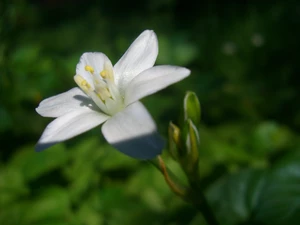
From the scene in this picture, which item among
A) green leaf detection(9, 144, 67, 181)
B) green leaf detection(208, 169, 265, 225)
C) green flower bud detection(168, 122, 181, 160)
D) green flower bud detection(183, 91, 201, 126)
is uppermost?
green flower bud detection(183, 91, 201, 126)

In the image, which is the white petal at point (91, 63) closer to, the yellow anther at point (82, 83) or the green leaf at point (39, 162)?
the yellow anther at point (82, 83)

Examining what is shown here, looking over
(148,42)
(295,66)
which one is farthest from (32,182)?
(295,66)

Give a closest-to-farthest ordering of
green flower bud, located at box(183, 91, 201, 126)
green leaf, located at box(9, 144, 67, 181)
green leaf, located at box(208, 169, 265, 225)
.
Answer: green flower bud, located at box(183, 91, 201, 126) < green leaf, located at box(208, 169, 265, 225) < green leaf, located at box(9, 144, 67, 181)

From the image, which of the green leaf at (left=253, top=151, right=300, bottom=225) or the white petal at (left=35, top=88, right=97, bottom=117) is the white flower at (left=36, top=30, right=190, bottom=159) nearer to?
the white petal at (left=35, top=88, right=97, bottom=117)

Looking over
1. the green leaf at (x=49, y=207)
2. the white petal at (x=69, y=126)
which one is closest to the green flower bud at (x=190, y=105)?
the white petal at (x=69, y=126)

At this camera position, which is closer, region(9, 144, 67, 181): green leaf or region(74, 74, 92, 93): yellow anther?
region(74, 74, 92, 93): yellow anther

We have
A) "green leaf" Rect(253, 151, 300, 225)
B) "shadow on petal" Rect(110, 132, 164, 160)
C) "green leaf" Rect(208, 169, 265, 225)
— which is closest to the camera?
"shadow on petal" Rect(110, 132, 164, 160)

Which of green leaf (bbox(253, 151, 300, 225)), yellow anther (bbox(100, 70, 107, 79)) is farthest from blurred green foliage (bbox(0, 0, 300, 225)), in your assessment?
yellow anther (bbox(100, 70, 107, 79))
